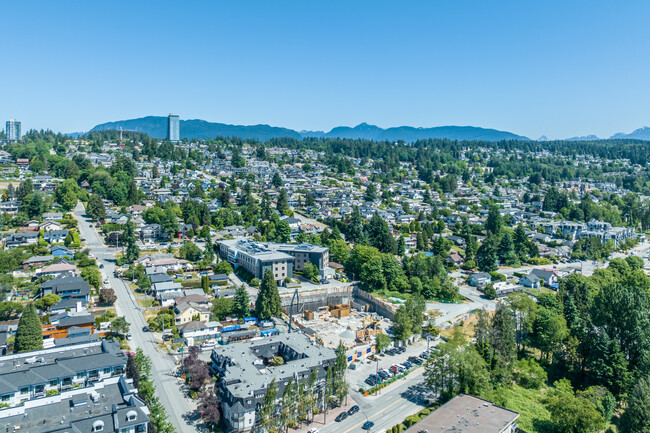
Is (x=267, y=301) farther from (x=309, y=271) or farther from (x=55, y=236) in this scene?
(x=55, y=236)

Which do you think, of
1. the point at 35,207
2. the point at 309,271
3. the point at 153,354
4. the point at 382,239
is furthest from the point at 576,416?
the point at 35,207

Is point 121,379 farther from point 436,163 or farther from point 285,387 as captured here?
point 436,163

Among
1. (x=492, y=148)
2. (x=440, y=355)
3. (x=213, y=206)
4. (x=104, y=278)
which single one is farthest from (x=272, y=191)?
(x=492, y=148)

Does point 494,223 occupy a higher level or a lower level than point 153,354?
higher

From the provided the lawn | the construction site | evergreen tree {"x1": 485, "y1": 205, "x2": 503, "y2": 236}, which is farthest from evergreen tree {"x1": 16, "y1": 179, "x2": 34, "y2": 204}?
evergreen tree {"x1": 485, "y1": 205, "x2": 503, "y2": 236}

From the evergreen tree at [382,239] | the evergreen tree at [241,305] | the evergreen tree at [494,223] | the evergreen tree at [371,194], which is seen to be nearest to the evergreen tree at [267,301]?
the evergreen tree at [241,305]

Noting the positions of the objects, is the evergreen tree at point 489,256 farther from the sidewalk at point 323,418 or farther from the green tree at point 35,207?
the green tree at point 35,207

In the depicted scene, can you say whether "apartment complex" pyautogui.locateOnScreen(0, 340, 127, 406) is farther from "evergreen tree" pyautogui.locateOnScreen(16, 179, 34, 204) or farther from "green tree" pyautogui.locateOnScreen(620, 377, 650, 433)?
"evergreen tree" pyautogui.locateOnScreen(16, 179, 34, 204)
